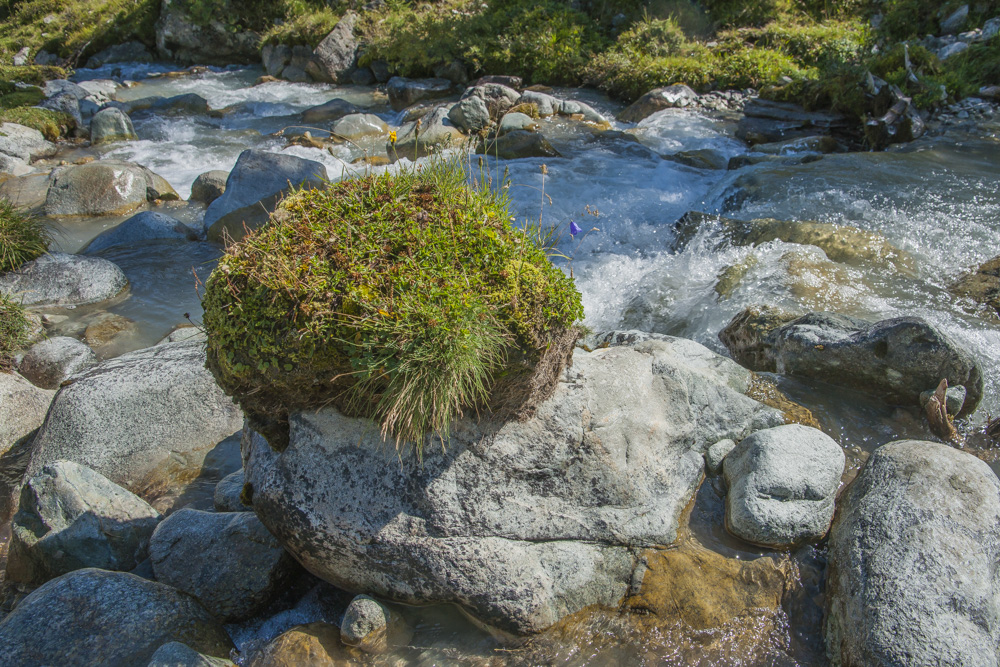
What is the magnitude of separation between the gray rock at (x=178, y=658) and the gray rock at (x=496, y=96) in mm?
14991

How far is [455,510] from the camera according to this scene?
3.68 m

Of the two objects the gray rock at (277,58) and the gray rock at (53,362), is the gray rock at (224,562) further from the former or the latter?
the gray rock at (277,58)

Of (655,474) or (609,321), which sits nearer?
(655,474)

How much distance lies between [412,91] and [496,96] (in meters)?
4.40

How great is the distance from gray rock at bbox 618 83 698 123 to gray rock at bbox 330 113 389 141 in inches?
270

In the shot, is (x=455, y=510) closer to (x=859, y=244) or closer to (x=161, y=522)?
(x=161, y=522)

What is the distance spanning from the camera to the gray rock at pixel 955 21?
1647 centimetres

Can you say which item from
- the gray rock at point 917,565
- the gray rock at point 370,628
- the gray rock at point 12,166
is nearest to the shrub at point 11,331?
the gray rock at point 370,628

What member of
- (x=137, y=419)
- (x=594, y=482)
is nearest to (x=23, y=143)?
(x=137, y=419)

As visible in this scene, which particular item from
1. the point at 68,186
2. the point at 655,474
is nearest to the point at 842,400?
the point at 655,474

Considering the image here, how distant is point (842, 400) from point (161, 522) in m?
6.06

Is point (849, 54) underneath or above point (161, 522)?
above

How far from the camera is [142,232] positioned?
10.6 metres

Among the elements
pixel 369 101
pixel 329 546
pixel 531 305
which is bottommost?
pixel 369 101
